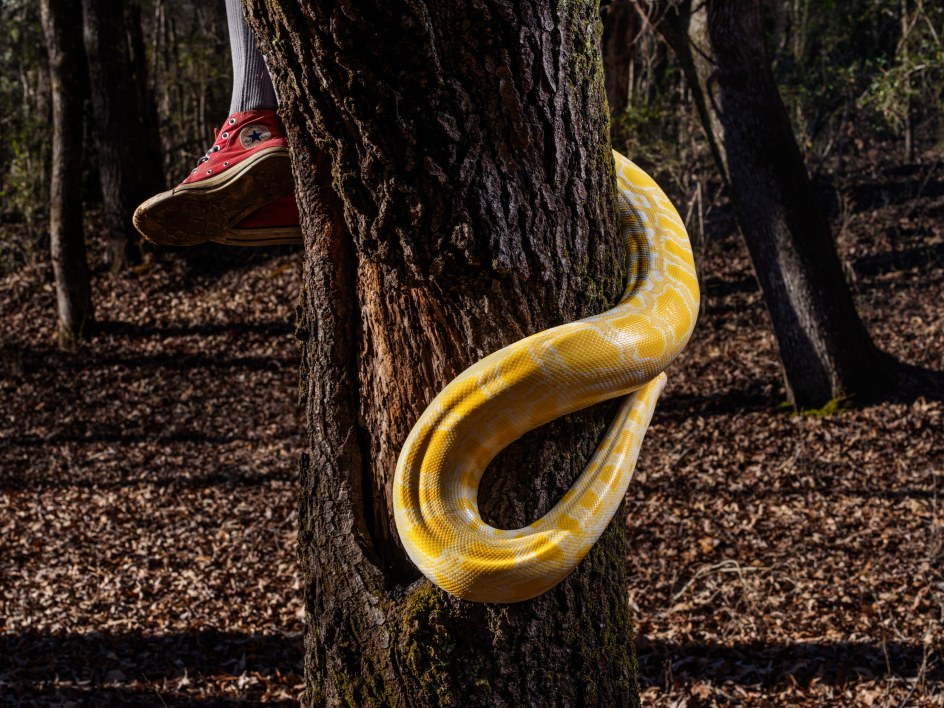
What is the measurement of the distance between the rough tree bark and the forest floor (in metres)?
0.46

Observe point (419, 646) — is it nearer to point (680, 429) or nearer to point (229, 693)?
point (229, 693)

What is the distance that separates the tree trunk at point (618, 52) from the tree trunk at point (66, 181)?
277 inches

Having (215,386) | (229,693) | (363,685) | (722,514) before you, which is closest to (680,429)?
(722,514)

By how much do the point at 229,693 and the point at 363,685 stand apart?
3090mm

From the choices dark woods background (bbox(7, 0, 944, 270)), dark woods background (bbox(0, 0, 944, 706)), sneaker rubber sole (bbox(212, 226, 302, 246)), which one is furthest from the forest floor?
sneaker rubber sole (bbox(212, 226, 302, 246))

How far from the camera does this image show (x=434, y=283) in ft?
6.56

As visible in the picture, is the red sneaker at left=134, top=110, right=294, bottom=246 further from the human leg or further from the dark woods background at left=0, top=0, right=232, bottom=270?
the dark woods background at left=0, top=0, right=232, bottom=270

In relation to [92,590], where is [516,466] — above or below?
above

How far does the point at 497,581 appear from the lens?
1.98m

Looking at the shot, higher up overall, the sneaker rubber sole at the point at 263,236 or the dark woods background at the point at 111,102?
the dark woods background at the point at 111,102

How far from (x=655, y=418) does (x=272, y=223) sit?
6.52 meters

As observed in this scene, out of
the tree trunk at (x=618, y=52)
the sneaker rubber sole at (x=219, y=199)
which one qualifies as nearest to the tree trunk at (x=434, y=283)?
the sneaker rubber sole at (x=219, y=199)

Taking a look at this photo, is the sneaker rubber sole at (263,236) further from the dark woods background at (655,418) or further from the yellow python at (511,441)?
the dark woods background at (655,418)

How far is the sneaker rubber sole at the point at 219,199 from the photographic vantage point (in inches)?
93.0
